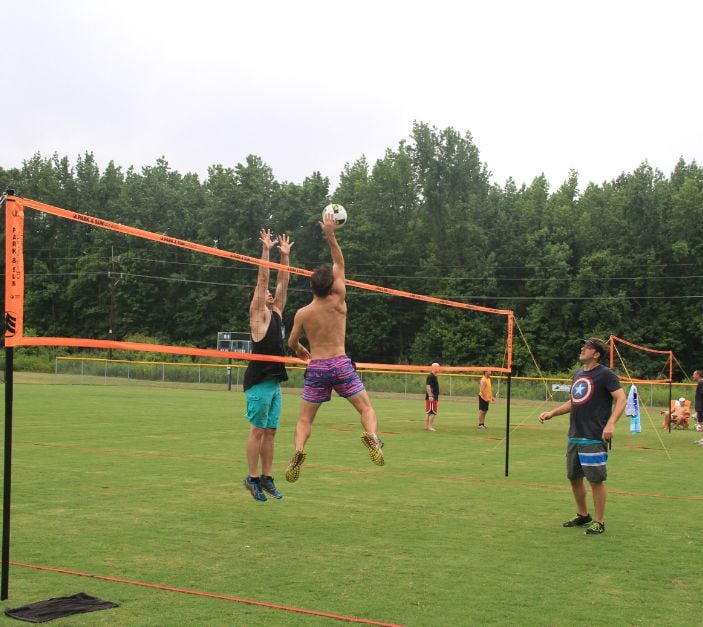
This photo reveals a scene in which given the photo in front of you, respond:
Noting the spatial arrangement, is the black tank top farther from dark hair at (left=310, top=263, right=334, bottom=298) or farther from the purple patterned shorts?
dark hair at (left=310, top=263, right=334, bottom=298)

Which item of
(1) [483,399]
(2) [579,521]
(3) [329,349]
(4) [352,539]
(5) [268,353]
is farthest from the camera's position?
(1) [483,399]

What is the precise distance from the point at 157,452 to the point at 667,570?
35.8 ft

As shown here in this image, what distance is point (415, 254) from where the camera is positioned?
7862 cm

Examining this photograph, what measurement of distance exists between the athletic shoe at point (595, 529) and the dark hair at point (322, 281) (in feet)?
12.5

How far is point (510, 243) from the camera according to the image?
7456 centimetres

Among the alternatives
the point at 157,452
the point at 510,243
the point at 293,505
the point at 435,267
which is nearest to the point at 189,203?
the point at 435,267

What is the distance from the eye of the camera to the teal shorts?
9.70m

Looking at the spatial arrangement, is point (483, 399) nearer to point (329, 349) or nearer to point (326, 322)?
point (329, 349)

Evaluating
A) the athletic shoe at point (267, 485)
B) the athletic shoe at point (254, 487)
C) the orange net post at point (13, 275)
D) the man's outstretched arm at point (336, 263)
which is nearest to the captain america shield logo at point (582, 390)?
the man's outstretched arm at point (336, 263)

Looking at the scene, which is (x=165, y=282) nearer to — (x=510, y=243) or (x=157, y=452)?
(x=510, y=243)

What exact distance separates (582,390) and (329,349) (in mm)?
3048

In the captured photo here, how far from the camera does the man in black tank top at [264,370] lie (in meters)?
9.60

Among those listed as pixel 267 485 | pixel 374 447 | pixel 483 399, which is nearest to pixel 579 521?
pixel 374 447

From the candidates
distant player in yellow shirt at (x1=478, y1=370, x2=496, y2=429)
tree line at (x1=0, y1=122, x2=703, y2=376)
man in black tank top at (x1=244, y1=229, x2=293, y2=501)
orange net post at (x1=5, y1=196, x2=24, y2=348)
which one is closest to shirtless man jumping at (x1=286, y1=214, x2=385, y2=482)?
man in black tank top at (x1=244, y1=229, x2=293, y2=501)
